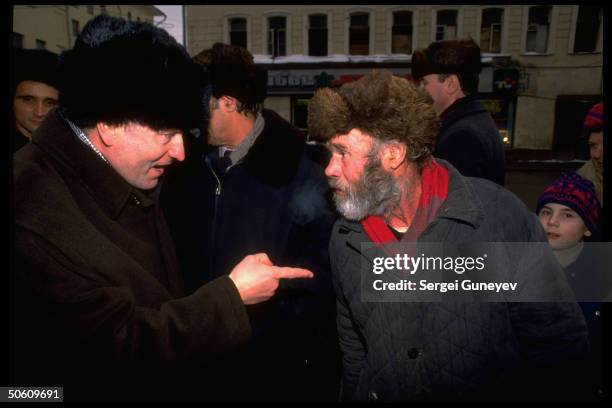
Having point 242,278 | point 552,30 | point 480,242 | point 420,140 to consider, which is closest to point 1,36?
point 242,278

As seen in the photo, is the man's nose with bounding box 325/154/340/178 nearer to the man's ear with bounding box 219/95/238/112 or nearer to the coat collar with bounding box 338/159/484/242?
the coat collar with bounding box 338/159/484/242

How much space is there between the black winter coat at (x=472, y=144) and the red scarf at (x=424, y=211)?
4.28 feet

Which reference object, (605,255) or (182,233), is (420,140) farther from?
(605,255)

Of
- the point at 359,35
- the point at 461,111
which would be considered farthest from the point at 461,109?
the point at 359,35

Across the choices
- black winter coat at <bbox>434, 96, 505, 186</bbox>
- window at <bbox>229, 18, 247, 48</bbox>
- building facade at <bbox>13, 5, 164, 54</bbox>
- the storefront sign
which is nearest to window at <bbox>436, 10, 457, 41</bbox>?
the storefront sign

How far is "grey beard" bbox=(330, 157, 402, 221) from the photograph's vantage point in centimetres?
201

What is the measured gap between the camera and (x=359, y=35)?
1947cm

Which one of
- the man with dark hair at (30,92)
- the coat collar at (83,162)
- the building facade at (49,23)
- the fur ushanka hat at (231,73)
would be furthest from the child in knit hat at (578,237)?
the building facade at (49,23)

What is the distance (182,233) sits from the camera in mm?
2381

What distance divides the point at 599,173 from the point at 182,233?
294 centimetres

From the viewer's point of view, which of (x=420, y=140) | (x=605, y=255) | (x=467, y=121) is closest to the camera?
(x=420, y=140)

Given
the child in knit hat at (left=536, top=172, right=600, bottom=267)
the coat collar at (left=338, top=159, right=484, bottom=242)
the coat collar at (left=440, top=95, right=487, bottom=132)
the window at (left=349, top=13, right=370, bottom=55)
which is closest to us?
the coat collar at (left=338, top=159, right=484, bottom=242)

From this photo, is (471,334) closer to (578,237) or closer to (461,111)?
(578,237)

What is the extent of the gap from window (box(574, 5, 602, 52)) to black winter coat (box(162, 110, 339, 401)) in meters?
20.4
